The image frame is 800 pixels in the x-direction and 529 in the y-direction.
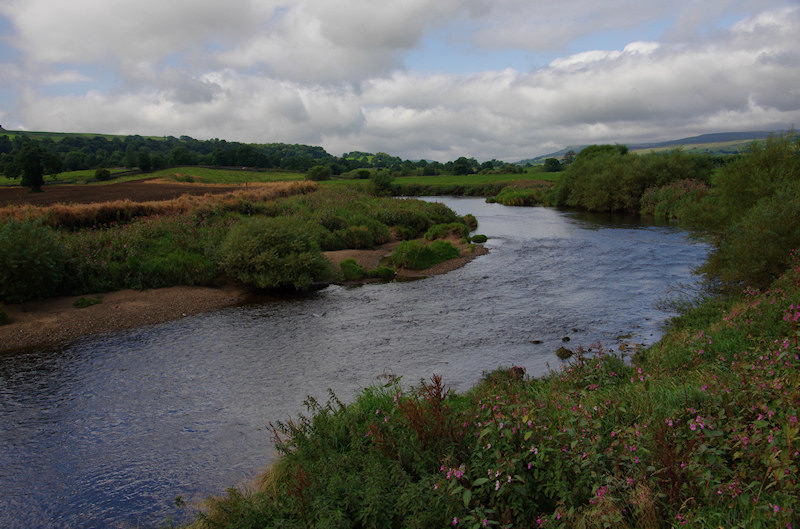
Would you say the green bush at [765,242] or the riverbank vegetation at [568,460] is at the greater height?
the green bush at [765,242]

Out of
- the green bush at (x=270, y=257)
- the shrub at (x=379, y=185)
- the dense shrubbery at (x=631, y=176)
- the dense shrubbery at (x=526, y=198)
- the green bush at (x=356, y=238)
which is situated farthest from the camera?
the dense shrubbery at (x=526, y=198)

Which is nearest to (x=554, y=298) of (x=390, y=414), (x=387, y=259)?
(x=387, y=259)

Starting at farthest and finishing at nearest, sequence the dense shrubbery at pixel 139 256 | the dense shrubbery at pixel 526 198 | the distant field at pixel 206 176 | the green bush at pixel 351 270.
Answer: the dense shrubbery at pixel 526 198, the distant field at pixel 206 176, the green bush at pixel 351 270, the dense shrubbery at pixel 139 256

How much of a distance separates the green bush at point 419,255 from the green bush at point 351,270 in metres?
2.60

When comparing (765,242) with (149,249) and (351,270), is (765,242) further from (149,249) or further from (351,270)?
(149,249)

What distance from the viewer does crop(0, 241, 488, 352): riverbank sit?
1580 cm

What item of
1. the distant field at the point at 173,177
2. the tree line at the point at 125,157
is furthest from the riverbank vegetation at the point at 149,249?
the distant field at the point at 173,177

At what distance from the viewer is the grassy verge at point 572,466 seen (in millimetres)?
4266

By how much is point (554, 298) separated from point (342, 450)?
46.0 feet

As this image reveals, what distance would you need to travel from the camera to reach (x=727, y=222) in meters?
18.9

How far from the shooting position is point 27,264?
17438 millimetres

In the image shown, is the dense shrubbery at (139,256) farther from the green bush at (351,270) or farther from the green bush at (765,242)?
the green bush at (765,242)

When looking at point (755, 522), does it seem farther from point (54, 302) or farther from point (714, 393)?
point (54, 302)

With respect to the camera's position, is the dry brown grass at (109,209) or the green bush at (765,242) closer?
the green bush at (765,242)
